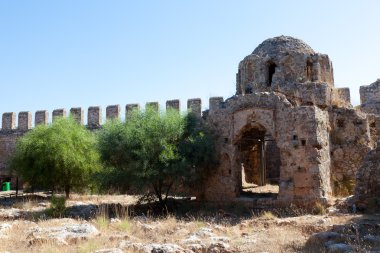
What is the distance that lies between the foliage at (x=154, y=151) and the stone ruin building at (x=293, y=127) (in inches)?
40.4

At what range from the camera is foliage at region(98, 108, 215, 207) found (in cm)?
1441

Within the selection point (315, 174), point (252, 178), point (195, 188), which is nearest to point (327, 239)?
point (315, 174)

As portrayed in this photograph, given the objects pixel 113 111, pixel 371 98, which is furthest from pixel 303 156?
pixel 113 111

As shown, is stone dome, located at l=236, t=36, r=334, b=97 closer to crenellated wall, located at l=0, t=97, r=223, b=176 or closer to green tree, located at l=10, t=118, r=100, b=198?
crenellated wall, located at l=0, t=97, r=223, b=176

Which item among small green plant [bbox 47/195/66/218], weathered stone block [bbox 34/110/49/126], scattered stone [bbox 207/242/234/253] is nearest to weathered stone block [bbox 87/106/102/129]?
weathered stone block [bbox 34/110/49/126]

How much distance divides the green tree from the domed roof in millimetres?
9234

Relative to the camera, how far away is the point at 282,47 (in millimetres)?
19141

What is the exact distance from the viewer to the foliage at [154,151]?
1441 cm

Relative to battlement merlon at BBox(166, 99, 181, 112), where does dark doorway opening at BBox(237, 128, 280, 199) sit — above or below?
below

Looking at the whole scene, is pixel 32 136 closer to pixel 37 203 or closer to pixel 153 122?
pixel 37 203

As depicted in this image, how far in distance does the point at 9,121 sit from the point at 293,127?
19.7 m

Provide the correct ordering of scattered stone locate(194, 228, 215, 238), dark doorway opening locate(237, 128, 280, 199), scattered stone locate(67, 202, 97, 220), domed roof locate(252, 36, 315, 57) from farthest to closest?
dark doorway opening locate(237, 128, 280, 199) < domed roof locate(252, 36, 315, 57) < scattered stone locate(67, 202, 97, 220) < scattered stone locate(194, 228, 215, 238)

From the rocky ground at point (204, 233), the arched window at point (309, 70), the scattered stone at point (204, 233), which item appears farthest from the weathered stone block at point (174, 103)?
the scattered stone at point (204, 233)

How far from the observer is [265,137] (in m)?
19.5
